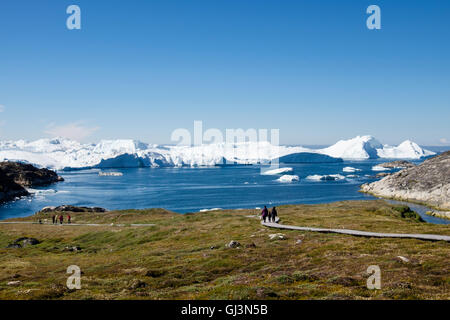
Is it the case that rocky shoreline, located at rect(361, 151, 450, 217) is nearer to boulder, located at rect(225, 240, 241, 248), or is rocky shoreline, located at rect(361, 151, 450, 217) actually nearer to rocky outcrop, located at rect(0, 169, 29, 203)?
boulder, located at rect(225, 240, 241, 248)

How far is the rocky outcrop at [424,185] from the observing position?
105 m

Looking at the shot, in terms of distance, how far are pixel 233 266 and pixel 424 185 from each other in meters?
111

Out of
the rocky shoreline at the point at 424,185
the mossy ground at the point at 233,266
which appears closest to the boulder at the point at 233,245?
the mossy ground at the point at 233,266

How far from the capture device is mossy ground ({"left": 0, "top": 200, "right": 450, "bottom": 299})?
1736 centimetres

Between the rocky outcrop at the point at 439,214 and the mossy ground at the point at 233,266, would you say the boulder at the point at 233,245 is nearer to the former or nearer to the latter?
the mossy ground at the point at 233,266

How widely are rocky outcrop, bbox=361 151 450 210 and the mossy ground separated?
77.7m

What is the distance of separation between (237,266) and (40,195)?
173 metres

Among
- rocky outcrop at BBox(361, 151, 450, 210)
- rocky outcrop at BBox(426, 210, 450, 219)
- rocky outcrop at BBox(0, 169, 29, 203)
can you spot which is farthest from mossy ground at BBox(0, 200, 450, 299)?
rocky outcrop at BBox(0, 169, 29, 203)

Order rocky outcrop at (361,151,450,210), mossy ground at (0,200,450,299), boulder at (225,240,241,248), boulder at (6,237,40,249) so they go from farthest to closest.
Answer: rocky outcrop at (361,151,450,210) < boulder at (6,237,40,249) < boulder at (225,240,241,248) < mossy ground at (0,200,450,299)

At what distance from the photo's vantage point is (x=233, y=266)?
2616cm

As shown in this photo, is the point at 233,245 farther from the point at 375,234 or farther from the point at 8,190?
the point at 8,190

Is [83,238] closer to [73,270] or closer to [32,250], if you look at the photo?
[32,250]

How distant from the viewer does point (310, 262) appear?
24.9m
